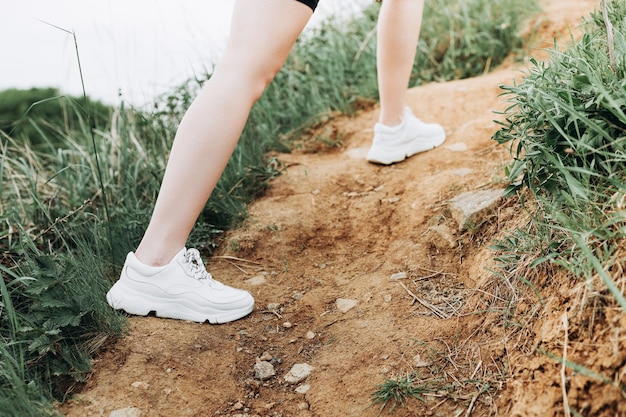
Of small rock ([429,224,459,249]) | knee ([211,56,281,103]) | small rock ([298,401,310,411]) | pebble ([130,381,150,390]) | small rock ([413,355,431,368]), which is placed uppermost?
knee ([211,56,281,103])

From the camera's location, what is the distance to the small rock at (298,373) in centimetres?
163

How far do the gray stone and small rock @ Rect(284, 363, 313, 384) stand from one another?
0.71 m

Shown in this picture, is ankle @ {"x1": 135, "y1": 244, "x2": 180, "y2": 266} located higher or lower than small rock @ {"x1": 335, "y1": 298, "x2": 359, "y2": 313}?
higher

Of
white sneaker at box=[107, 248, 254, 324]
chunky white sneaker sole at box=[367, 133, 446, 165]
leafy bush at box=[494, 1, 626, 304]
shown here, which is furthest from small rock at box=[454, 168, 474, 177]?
white sneaker at box=[107, 248, 254, 324]

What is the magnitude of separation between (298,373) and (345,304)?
12.5 inches

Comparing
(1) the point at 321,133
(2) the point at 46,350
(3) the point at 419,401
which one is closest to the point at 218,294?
(2) the point at 46,350

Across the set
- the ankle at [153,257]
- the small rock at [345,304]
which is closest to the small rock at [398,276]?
the small rock at [345,304]

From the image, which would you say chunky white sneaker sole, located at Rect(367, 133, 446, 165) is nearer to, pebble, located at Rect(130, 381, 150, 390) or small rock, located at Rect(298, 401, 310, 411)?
small rock, located at Rect(298, 401, 310, 411)

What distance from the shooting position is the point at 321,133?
10.5 feet

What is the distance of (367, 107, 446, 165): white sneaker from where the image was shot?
2613 mm

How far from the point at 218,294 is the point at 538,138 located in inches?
41.3

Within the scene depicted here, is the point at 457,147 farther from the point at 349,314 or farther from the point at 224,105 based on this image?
the point at 224,105

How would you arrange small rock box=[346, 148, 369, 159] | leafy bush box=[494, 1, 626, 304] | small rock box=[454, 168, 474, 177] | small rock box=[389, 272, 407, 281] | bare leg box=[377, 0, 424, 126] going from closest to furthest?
leafy bush box=[494, 1, 626, 304] → small rock box=[389, 272, 407, 281] → small rock box=[454, 168, 474, 177] → bare leg box=[377, 0, 424, 126] → small rock box=[346, 148, 369, 159]

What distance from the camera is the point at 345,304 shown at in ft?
6.19
